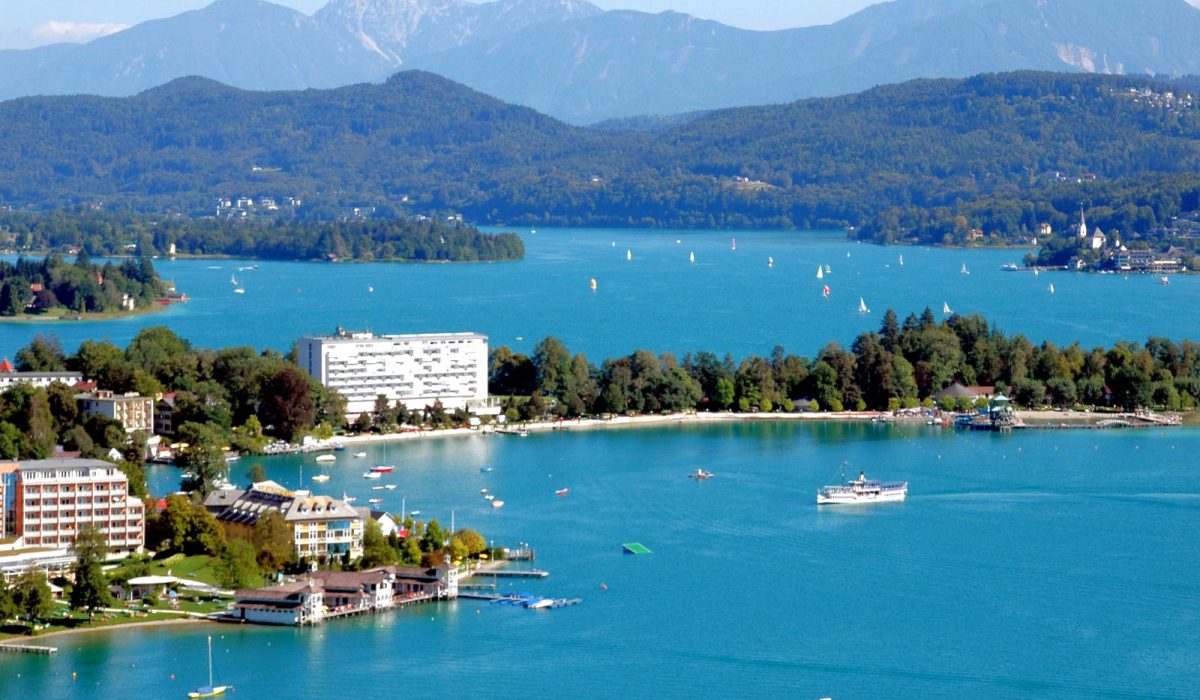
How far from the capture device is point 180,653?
49.8 ft

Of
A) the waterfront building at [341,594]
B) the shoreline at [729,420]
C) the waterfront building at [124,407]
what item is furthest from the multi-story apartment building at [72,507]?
the shoreline at [729,420]

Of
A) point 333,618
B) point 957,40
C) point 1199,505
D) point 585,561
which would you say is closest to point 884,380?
point 1199,505

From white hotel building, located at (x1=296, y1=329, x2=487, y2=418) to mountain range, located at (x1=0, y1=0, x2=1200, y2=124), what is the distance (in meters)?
128

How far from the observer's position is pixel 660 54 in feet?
605

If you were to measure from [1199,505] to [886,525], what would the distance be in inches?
129

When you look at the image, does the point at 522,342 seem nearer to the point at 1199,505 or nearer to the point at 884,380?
the point at 884,380

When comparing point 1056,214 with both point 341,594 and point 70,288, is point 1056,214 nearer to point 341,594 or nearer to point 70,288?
point 70,288

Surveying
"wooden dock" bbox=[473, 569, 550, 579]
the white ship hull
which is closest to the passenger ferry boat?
the white ship hull

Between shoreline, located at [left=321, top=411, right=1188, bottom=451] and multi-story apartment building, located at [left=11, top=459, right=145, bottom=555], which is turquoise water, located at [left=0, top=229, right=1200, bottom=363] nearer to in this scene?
shoreline, located at [left=321, top=411, right=1188, bottom=451]

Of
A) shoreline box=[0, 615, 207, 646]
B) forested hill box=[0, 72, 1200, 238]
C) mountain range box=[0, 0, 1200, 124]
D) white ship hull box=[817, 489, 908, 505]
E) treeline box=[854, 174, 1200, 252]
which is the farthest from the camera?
mountain range box=[0, 0, 1200, 124]

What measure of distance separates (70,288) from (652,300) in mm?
11491

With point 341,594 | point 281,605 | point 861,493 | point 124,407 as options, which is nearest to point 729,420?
point 861,493

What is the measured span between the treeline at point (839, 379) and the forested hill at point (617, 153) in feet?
146

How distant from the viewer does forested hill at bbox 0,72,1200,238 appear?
90.0 m
